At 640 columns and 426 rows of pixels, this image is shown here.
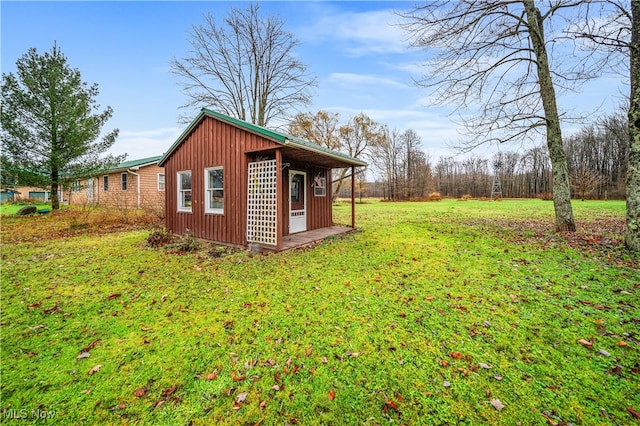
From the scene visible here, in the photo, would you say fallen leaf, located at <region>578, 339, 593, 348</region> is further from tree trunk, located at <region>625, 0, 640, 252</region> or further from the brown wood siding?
the brown wood siding

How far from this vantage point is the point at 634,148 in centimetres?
520

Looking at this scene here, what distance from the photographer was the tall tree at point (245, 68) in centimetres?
1591

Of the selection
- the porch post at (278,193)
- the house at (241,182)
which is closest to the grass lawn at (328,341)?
the porch post at (278,193)

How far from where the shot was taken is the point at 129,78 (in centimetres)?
1080

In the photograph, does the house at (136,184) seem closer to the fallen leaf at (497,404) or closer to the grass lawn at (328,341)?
the grass lawn at (328,341)

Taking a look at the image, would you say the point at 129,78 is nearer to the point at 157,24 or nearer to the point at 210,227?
the point at 157,24

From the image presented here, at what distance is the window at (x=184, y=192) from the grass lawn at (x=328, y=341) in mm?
3397


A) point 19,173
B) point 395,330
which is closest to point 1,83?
point 19,173

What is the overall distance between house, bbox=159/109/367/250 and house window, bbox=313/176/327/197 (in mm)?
41

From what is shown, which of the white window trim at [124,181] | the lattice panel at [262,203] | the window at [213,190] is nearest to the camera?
the lattice panel at [262,203]

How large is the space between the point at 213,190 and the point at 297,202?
2.87 m

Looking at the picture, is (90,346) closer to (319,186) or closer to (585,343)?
(585,343)

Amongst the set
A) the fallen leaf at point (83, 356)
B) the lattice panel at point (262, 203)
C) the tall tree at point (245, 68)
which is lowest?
the fallen leaf at point (83, 356)

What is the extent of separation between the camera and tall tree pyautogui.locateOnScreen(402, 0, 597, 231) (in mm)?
7082
